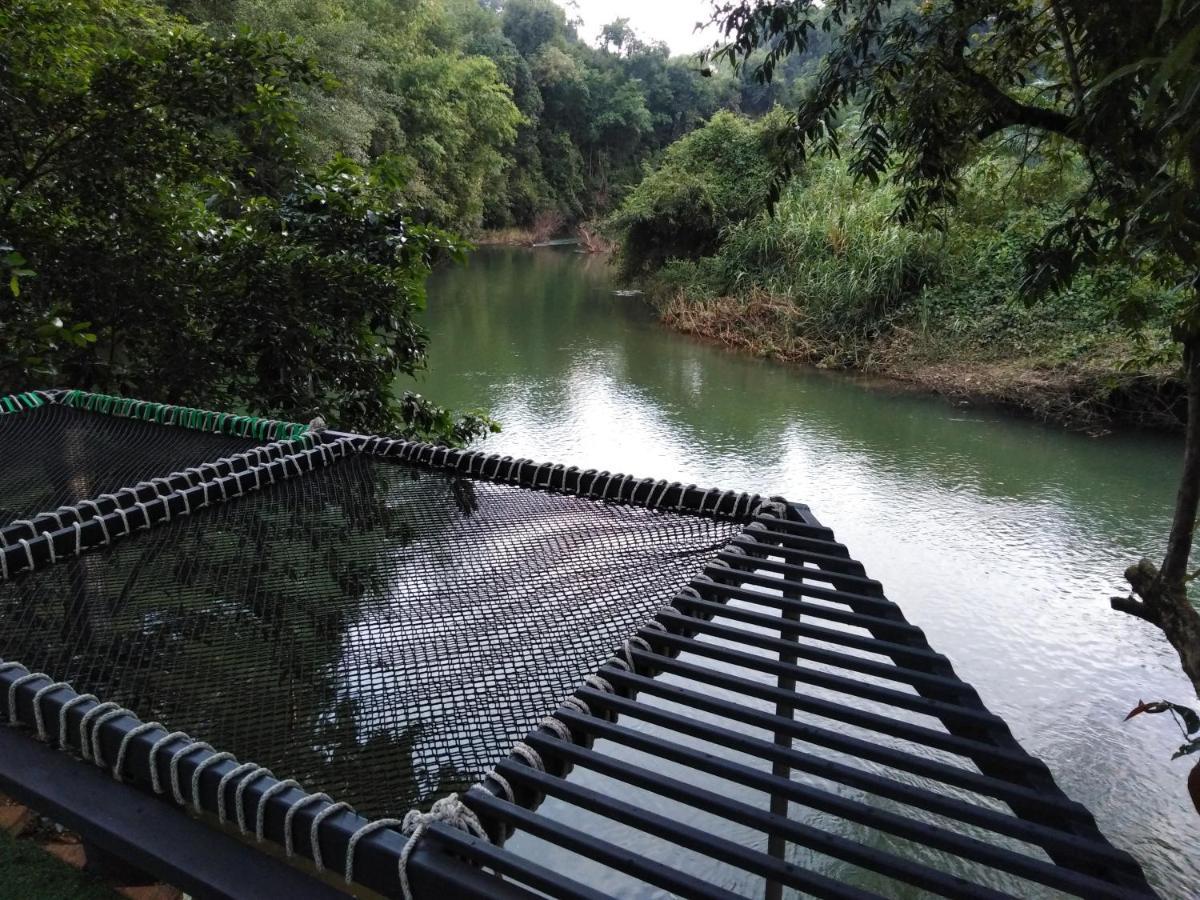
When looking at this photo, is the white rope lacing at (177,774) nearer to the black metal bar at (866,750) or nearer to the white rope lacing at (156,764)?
the white rope lacing at (156,764)

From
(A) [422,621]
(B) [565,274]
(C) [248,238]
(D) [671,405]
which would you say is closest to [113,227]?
(C) [248,238]

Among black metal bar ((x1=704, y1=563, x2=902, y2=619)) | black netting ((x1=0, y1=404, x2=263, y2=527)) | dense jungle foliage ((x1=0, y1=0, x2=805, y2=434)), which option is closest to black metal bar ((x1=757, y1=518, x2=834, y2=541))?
black metal bar ((x1=704, y1=563, x2=902, y2=619))

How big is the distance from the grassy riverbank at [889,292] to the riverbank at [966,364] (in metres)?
0.01

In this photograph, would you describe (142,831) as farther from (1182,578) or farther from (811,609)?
(1182,578)

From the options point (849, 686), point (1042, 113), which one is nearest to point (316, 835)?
point (849, 686)

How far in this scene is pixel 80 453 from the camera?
170 cm

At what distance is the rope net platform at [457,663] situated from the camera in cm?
65

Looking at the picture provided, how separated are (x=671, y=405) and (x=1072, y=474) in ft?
8.78

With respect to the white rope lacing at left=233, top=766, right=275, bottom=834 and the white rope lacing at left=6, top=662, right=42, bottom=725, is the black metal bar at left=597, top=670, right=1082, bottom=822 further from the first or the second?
the white rope lacing at left=6, top=662, right=42, bottom=725

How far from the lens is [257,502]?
4.73 ft

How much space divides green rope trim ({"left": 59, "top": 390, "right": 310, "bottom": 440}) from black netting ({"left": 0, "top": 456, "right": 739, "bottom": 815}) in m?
0.27

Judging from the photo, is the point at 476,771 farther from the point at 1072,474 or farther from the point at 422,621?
the point at 1072,474

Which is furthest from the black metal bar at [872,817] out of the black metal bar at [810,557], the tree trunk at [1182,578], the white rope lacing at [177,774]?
the tree trunk at [1182,578]

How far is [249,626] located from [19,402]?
1.28 m
